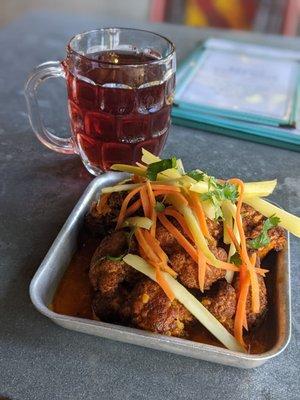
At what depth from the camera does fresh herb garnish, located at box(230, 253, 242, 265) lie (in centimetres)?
62

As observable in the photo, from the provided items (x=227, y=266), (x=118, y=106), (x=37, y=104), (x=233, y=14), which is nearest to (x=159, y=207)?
(x=227, y=266)

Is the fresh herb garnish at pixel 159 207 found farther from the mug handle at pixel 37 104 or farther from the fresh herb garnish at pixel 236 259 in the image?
the mug handle at pixel 37 104

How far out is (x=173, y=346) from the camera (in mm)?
548

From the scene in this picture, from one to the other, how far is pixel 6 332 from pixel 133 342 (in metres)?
0.16

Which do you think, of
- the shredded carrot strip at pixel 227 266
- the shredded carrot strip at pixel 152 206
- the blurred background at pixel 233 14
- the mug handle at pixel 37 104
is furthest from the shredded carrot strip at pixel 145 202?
the blurred background at pixel 233 14

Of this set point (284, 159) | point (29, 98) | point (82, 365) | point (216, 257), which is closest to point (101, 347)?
point (82, 365)

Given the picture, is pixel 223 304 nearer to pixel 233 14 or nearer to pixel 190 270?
pixel 190 270

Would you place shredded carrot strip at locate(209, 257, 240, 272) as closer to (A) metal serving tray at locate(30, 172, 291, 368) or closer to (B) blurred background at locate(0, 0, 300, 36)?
(A) metal serving tray at locate(30, 172, 291, 368)

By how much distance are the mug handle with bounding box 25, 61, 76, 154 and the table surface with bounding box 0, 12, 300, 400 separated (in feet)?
0.13

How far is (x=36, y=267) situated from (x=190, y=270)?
0.77 ft

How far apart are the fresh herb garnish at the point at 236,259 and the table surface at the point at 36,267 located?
0.11m

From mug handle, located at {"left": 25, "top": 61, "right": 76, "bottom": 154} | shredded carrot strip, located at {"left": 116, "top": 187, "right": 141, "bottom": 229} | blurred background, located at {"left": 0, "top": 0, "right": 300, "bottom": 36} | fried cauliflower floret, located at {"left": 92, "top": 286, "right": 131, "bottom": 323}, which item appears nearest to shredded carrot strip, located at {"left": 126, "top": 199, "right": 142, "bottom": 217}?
shredded carrot strip, located at {"left": 116, "top": 187, "right": 141, "bottom": 229}

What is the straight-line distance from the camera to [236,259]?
63 cm

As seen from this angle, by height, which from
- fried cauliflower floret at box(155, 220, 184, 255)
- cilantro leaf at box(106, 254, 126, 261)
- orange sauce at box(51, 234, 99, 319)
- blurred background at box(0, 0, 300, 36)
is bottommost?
blurred background at box(0, 0, 300, 36)
